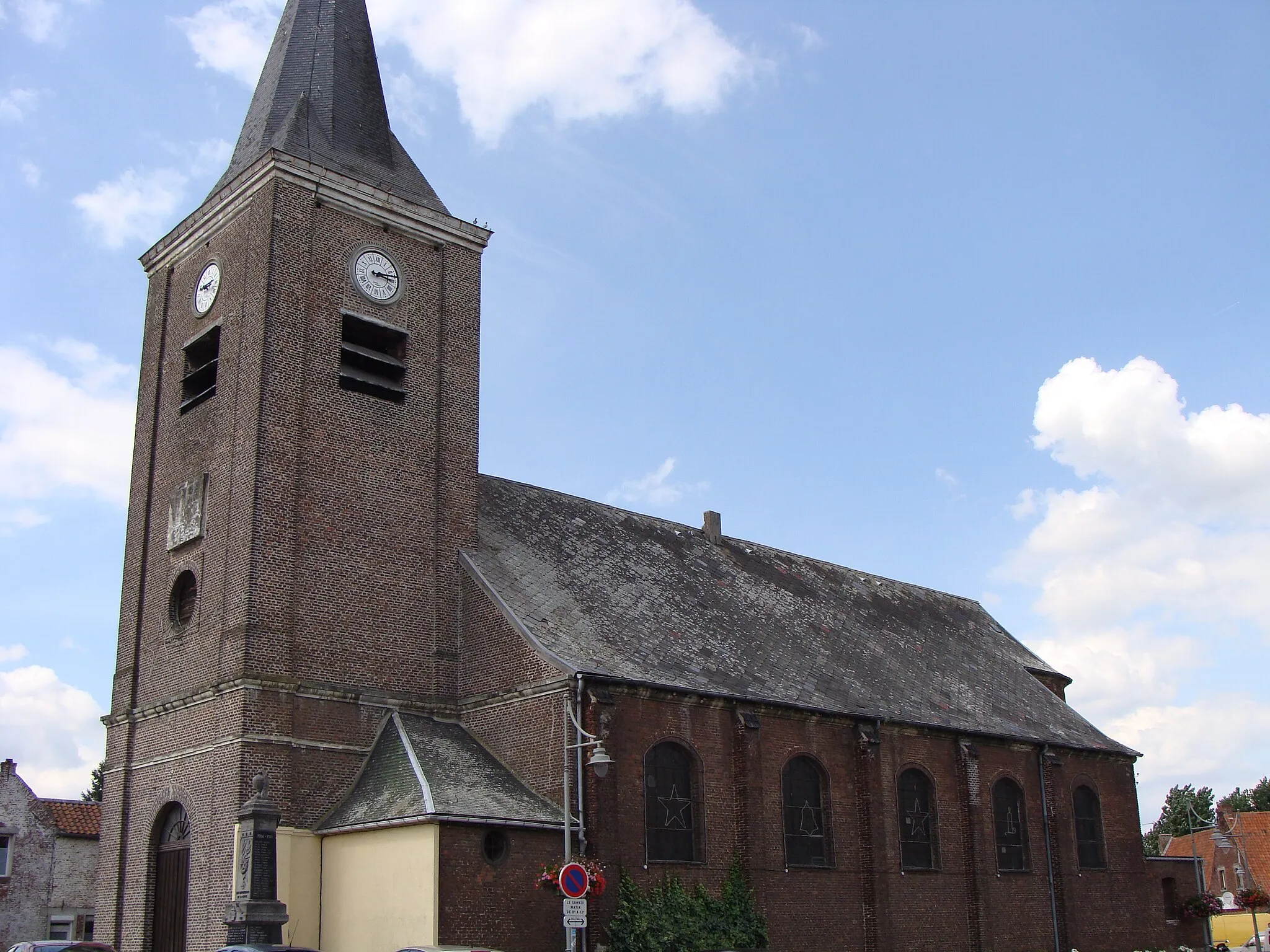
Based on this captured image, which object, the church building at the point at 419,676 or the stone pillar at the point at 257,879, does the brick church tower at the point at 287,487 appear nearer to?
the church building at the point at 419,676

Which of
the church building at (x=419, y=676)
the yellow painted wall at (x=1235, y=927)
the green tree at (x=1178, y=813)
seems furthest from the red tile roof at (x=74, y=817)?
the green tree at (x=1178, y=813)

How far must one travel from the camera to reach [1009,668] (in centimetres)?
3538

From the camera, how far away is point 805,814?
25.6 meters

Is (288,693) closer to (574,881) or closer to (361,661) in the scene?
(361,661)

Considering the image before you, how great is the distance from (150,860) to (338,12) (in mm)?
18248

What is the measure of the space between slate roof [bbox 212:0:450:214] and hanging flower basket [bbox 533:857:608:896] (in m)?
13.9

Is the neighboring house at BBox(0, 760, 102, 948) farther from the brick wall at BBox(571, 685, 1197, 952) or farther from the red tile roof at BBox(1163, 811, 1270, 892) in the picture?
the red tile roof at BBox(1163, 811, 1270, 892)

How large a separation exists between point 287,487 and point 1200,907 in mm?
25159

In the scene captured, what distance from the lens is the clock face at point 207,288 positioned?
84.2 ft

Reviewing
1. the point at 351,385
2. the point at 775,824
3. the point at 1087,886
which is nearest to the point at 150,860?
the point at 351,385

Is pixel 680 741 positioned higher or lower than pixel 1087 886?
higher

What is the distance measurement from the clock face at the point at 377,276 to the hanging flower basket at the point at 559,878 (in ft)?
38.4

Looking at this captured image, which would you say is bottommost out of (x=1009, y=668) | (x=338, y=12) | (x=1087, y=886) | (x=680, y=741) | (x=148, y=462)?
(x=1087, y=886)

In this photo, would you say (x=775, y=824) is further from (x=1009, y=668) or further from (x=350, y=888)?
(x=1009, y=668)
